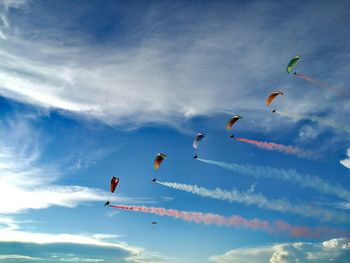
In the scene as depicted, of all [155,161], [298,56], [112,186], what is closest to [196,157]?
[155,161]

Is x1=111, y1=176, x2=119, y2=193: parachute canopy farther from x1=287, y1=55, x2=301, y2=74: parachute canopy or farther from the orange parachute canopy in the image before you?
x1=287, y1=55, x2=301, y2=74: parachute canopy

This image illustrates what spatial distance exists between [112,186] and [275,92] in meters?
55.2

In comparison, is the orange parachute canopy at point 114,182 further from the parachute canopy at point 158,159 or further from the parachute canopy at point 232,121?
the parachute canopy at point 232,121

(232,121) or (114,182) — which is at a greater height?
(232,121)

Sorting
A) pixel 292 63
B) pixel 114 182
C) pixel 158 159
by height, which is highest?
pixel 292 63

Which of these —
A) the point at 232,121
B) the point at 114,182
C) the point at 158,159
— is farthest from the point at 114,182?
the point at 232,121

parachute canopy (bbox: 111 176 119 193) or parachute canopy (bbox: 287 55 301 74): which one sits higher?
parachute canopy (bbox: 287 55 301 74)

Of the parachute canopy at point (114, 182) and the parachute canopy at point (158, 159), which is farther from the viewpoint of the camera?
the parachute canopy at point (158, 159)

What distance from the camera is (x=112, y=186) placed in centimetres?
9031

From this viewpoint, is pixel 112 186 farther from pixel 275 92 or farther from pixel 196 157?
pixel 275 92

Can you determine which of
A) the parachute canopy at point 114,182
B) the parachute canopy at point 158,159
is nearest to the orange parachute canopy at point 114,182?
the parachute canopy at point 114,182

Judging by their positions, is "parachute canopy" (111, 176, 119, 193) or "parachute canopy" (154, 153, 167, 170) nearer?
"parachute canopy" (111, 176, 119, 193)

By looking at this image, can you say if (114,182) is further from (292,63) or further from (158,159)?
(292,63)

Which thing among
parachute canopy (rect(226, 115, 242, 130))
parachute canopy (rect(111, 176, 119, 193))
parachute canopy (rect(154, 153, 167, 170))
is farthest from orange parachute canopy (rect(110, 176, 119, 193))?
parachute canopy (rect(226, 115, 242, 130))
